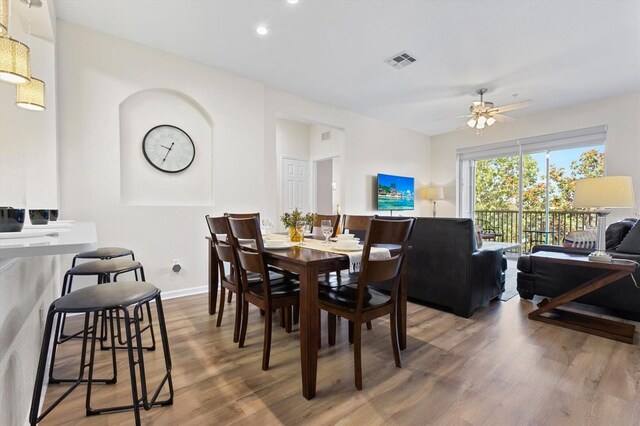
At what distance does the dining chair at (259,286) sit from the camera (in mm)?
1825

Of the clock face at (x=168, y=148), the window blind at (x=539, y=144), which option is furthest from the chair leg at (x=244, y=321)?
the window blind at (x=539, y=144)

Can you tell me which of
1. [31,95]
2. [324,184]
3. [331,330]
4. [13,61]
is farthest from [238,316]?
[324,184]

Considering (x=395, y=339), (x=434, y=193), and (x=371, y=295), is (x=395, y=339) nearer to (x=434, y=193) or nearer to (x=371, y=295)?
(x=371, y=295)

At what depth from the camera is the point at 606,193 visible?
247 cm

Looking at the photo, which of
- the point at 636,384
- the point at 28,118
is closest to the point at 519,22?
the point at 636,384

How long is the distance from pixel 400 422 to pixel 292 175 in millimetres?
5277

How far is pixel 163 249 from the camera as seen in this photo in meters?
3.41

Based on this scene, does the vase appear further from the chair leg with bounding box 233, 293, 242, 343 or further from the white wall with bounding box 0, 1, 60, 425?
the white wall with bounding box 0, 1, 60, 425

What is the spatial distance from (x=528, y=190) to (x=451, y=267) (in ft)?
14.6

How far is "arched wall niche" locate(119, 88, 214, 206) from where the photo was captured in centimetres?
326

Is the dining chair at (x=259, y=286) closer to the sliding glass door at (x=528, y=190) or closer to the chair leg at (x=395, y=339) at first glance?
the chair leg at (x=395, y=339)

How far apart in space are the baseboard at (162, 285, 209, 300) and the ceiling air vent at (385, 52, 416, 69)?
11.9 ft

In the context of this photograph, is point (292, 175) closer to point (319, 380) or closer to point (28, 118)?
point (28, 118)

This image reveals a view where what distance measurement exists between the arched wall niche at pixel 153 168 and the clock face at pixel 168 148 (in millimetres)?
50
